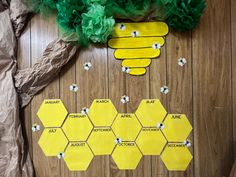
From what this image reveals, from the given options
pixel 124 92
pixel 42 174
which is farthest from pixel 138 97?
pixel 42 174

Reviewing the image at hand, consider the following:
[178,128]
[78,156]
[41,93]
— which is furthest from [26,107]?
[178,128]

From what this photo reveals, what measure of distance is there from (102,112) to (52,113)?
0.23 meters

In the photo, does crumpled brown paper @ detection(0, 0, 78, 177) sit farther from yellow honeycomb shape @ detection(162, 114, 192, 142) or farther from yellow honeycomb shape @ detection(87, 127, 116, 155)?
yellow honeycomb shape @ detection(162, 114, 192, 142)

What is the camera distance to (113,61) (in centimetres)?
118

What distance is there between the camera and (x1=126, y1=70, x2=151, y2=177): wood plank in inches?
46.0

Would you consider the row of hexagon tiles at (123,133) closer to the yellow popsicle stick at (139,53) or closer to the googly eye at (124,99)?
the googly eye at (124,99)

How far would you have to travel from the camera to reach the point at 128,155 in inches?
46.0

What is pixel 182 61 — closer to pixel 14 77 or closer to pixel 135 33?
pixel 135 33

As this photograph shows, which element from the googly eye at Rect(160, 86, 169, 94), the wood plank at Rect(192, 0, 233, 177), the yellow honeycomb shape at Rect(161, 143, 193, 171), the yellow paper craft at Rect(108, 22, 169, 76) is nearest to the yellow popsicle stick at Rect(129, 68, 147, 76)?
the yellow paper craft at Rect(108, 22, 169, 76)

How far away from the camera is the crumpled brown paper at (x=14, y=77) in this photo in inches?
45.1

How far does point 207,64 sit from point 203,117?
0.23 m

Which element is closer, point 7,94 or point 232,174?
point 232,174

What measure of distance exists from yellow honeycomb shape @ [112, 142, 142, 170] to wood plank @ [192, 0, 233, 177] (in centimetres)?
25

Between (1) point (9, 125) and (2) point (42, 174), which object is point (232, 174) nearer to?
(2) point (42, 174)
